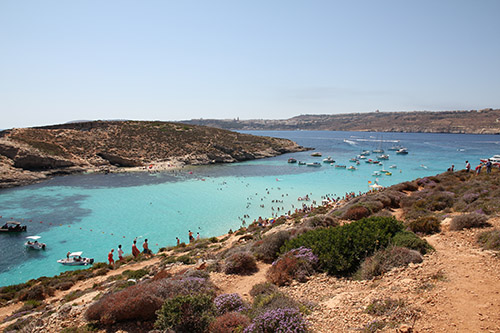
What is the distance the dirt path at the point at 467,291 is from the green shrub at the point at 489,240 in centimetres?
23

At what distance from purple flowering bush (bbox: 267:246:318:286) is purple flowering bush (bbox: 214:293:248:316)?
1.78 meters

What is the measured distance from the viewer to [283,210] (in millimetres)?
30297

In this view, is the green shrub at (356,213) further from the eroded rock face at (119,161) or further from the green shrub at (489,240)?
the eroded rock face at (119,161)

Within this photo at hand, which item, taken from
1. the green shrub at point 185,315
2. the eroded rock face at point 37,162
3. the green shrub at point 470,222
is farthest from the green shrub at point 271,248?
the eroded rock face at point 37,162

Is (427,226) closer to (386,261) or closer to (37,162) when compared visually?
(386,261)

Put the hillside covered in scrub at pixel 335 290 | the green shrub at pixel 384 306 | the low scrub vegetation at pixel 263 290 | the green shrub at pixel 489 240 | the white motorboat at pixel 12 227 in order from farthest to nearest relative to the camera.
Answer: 1. the white motorboat at pixel 12 227
2. the green shrub at pixel 489 240
3. the low scrub vegetation at pixel 263 290
4. the green shrub at pixel 384 306
5. the hillside covered in scrub at pixel 335 290

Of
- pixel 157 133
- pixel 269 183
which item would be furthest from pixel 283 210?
pixel 157 133

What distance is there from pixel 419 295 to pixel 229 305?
401 cm

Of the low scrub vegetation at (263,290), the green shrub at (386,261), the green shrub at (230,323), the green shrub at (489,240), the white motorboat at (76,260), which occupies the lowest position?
the white motorboat at (76,260)

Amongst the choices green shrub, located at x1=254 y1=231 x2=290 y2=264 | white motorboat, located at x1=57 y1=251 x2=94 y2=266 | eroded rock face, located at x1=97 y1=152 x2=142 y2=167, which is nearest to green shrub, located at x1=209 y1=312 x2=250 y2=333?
green shrub, located at x1=254 y1=231 x2=290 y2=264

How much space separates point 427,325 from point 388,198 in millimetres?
13045

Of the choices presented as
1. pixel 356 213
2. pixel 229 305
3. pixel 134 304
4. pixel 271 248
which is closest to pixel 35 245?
pixel 134 304

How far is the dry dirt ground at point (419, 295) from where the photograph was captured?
4645 millimetres

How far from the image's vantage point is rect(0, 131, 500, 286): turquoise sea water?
71.4ft
